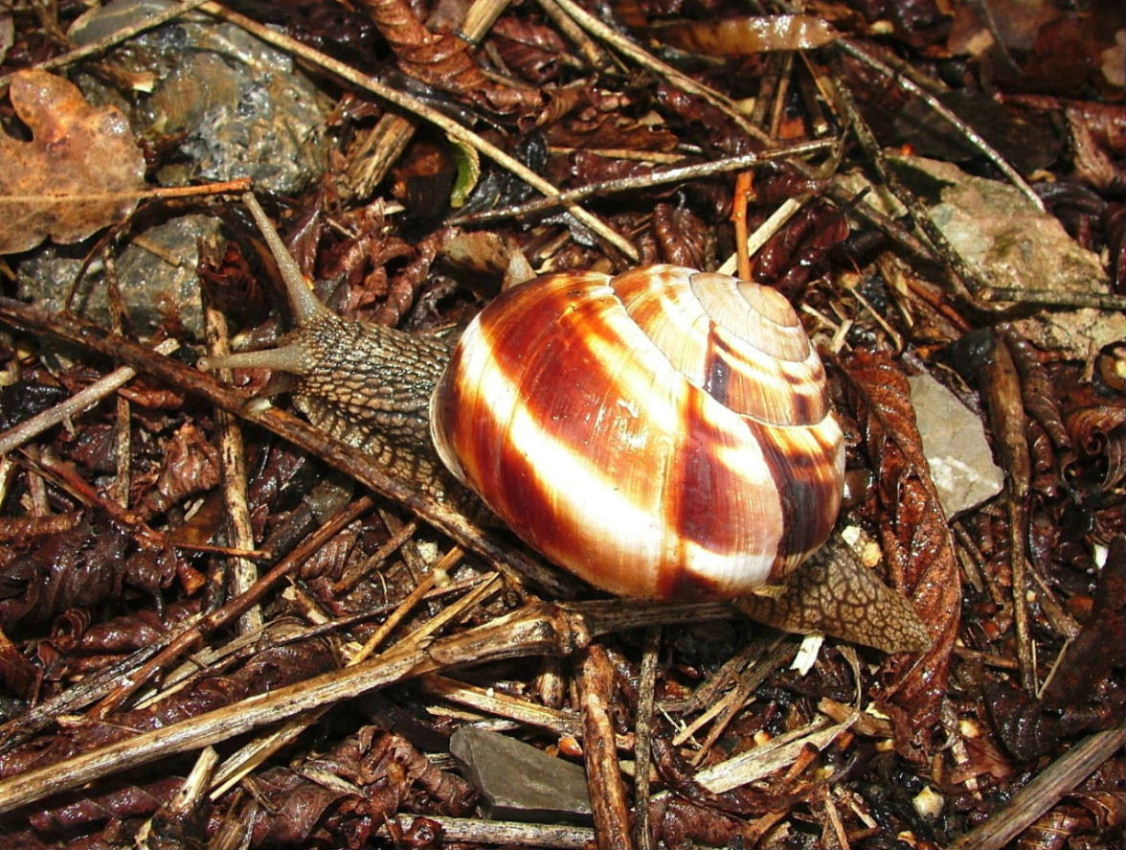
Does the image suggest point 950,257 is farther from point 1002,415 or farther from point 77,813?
point 77,813

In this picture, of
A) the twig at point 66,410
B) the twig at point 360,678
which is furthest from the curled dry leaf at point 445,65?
the twig at point 360,678

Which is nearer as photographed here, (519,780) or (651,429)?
(651,429)

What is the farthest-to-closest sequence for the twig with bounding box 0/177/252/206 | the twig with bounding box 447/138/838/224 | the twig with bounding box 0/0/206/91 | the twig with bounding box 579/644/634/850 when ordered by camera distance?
the twig with bounding box 447/138/838/224 < the twig with bounding box 0/0/206/91 < the twig with bounding box 0/177/252/206 < the twig with bounding box 579/644/634/850

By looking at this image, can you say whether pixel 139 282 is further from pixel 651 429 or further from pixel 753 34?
pixel 753 34

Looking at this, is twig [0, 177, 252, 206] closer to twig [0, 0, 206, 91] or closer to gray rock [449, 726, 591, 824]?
twig [0, 0, 206, 91]

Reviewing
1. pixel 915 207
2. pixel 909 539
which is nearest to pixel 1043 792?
pixel 909 539

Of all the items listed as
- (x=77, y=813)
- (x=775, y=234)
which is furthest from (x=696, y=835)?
(x=775, y=234)

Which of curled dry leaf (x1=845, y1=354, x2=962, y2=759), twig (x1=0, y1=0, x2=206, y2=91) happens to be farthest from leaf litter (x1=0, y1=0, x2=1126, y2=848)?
twig (x1=0, y1=0, x2=206, y2=91)
